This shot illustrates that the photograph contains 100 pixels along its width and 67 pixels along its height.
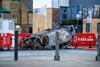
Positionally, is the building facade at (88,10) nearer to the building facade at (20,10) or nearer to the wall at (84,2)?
the wall at (84,2)

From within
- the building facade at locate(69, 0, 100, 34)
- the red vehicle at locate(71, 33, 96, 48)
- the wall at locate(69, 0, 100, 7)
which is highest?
the wall at locate(69, 0, 100, 7)

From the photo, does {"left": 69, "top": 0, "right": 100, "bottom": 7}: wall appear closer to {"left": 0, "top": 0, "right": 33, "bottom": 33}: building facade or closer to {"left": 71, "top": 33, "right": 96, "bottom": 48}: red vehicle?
{"left": 0, "top": 0, "right": 33, "bottom": 33}: building facade

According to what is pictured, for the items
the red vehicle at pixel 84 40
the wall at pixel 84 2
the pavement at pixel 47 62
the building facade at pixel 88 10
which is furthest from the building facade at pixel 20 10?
the pavement at pixel 47 62

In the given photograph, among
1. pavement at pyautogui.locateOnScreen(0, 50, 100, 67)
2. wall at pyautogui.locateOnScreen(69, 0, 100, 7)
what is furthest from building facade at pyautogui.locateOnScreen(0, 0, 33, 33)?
pavement at pyautogui.locateOnScreen(0, 50, 100, 67)

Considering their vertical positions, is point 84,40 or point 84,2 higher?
point 84,2

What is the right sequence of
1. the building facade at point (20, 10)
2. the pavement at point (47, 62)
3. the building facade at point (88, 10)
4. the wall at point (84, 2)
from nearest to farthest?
the pavement at point (47, 62)
the building facade at point (88, 10)
the wall at point (84, 2)
the building facade at point (20, 10)

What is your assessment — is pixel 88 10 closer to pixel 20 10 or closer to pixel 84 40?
pixel 20 10

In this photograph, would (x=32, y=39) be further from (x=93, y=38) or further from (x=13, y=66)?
(x=13, y=66)

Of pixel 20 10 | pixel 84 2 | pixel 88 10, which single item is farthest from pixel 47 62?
pixel 20 10

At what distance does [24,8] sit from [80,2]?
9.04m

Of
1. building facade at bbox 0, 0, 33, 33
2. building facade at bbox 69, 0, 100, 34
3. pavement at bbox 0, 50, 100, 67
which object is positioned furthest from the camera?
building facade at bbox 0, 0, 33, 33

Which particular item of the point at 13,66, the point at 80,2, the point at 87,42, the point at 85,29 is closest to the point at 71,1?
the point at 80,2

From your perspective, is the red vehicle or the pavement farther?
the red vehicle

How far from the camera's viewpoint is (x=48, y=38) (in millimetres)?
32781
